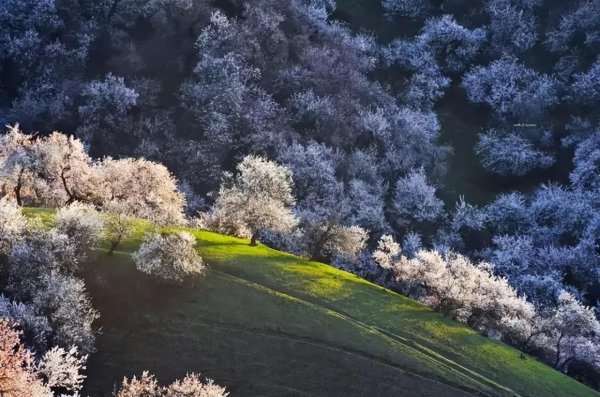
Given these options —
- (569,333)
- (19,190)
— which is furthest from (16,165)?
(569,333)

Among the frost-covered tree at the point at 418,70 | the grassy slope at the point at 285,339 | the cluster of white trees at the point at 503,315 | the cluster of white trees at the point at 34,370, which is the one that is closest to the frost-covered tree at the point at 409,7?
the frost-covered tree at the point at 418,70

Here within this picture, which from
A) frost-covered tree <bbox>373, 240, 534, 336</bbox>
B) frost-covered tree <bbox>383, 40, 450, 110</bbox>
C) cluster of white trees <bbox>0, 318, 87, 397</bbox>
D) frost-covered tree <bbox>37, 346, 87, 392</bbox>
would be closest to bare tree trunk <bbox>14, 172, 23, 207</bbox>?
cluster of white trees <bbox>0, 318, 87, 397</bbox>

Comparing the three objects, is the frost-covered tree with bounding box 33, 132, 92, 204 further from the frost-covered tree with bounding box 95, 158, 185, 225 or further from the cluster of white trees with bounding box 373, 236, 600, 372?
the cluster of white trees with bounding box 373, 236, 600, 372

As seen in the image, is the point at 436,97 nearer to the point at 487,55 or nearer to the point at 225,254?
the point at 487,55

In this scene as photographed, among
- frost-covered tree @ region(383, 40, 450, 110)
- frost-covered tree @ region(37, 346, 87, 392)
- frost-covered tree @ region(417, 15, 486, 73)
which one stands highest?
frost-covered tree @ region(417, 15, 486, 73)

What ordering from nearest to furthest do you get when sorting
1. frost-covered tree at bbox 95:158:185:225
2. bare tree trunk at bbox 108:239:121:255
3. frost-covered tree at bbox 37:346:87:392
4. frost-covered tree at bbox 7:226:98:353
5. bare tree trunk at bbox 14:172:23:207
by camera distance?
frost-covered tree at bbox 37:346:87:392 < frost-covered tree at bbox 7:226:98:353 < bare tree trunk at bbox 108:239:121:255 < bare tree trunk at bbox 14:172:23:207 < frost-covered tree at bbox 95:158:185:225

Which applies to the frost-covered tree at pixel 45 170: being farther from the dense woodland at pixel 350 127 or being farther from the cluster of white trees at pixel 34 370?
the cluster of white trees at pixel 34 370
